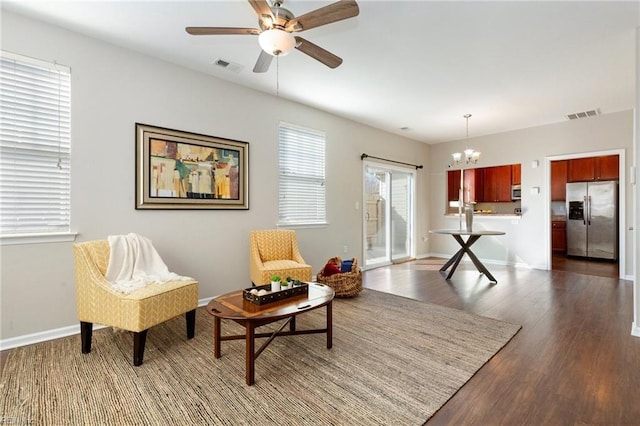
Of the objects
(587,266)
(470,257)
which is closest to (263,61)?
(470,257)

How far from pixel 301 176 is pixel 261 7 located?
9.23 ft

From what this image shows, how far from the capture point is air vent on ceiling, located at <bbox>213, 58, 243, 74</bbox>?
3.23 m

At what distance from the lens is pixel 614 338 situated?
255 centimetres

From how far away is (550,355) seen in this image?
7.45 ft

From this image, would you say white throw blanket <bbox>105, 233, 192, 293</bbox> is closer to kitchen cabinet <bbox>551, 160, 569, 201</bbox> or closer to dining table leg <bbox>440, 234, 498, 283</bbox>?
dining table leg <bbox>440, 234, 498, 283</bbox>

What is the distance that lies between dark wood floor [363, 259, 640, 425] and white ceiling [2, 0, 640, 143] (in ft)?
8.83

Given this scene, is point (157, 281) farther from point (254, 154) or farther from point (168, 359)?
point (254, 154)

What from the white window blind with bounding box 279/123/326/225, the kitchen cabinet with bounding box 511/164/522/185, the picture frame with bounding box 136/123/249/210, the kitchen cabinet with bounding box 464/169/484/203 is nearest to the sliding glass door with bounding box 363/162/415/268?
the white window blind with bounding box 279/123/326/225

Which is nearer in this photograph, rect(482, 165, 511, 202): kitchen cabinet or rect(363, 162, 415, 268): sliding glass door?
rect(363, 162, 415, 268): sliding glass door

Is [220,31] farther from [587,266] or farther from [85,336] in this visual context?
[587,266]

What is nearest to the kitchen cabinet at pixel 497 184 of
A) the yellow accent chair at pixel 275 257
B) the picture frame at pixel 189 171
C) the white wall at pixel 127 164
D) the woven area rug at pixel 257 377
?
the white wall at pixel 127 164

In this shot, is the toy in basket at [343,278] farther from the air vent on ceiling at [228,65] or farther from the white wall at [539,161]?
the white wall at [539,161]

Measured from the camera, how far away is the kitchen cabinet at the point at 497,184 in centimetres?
704

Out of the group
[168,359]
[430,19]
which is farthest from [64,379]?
[430,19]
